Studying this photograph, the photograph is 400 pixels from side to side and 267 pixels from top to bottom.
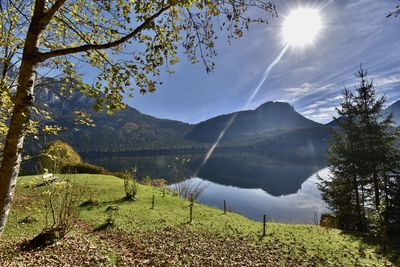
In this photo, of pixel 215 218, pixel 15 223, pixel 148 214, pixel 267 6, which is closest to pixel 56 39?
pixel 267 6

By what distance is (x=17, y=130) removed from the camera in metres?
4.46

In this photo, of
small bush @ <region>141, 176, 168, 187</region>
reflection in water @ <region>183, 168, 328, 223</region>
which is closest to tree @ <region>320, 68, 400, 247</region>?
reflection in water @ <region>183, 168, 328, 223</region>

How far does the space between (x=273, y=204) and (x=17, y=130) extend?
58.2 meters

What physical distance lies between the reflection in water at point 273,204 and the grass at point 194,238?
84.9 ft

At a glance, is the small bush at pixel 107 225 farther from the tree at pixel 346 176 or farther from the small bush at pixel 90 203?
the tree at pixel 346 176

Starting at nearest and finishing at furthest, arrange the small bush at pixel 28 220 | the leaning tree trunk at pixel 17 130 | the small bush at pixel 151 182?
the leaning tree trunk at pixel 17 130 → the small bush at pixel 28 220 → the small bush at pixel 151 182

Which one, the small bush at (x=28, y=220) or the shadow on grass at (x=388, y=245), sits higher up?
the small bush at (x=28, y=220)

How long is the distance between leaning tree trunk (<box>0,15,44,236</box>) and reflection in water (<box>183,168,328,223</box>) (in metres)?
43.0

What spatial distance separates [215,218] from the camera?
71.9ft

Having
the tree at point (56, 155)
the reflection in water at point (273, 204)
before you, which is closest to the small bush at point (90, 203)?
the tree at point (56, 155)

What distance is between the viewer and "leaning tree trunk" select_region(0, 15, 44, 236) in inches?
172

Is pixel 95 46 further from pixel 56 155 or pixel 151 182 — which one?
pixel 151 182

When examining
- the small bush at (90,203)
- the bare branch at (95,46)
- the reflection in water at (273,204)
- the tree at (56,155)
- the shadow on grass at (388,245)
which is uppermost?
the bare branch at (95,46)

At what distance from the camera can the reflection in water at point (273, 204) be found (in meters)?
47.3
